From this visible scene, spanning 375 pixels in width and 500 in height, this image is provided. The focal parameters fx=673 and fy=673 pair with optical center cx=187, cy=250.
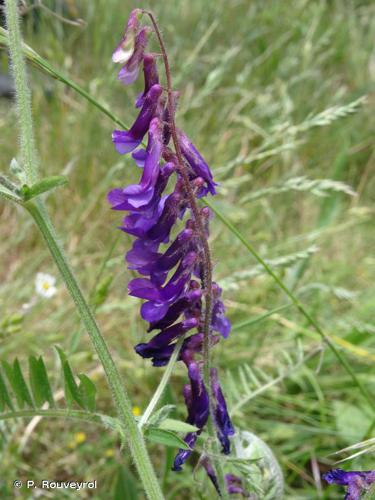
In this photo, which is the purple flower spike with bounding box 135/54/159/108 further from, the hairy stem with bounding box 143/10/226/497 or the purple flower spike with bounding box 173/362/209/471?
the purple flower spike with bounding box 173/362/209/471

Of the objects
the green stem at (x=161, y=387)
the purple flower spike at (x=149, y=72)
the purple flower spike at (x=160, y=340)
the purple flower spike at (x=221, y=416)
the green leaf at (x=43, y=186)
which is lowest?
the purple flower spike at (x=221, y=416)

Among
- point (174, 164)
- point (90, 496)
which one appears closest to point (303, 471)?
point (90, 496)

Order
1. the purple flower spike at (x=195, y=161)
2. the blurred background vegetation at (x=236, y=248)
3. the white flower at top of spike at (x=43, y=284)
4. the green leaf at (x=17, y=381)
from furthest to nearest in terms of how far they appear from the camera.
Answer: the white flower at top of spike at (x=43, y=284)
the blurred background vegetation at (x=236, y=248)
the green leaf at (x=17, y=381)
the purple flower spike at (x=195, y=161)

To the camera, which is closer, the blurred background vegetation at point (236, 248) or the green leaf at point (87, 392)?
the green leaf at point (87, 392)

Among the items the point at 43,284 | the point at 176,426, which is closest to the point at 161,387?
the point at 176,426

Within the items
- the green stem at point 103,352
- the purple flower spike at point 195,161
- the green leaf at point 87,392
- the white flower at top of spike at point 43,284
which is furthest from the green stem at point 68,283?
the white flower at top of spike at point 43,284

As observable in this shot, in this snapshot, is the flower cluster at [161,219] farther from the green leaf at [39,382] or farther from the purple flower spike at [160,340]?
the green leaf at [39,382]

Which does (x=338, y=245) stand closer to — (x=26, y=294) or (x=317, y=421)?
(x=317, y=421)
